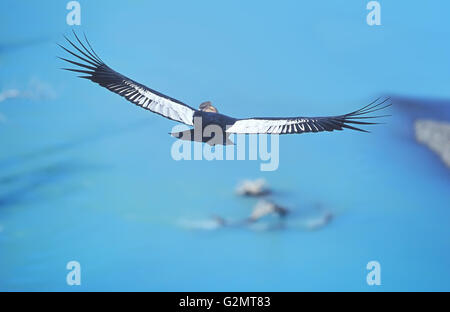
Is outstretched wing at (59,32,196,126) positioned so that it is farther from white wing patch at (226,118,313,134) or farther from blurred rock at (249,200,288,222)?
blurred rock at (249,200,288,222)

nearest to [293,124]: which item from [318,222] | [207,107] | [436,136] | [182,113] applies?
[207,107]

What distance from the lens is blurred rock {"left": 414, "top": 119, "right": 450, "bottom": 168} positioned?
4.61m

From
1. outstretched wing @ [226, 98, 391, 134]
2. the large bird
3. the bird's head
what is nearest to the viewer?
outstretched wing @ [226, 98, 391, 134]

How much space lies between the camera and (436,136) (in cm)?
461

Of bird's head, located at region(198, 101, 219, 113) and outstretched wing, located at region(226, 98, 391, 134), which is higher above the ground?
bird's head, located at region(198, 101, 219, 113)

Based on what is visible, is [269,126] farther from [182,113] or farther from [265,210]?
[265,210]

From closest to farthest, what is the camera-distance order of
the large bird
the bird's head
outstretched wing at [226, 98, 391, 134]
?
1. outstretched wing at [226, 98, 391, 134]
2. the large bird
3. the bird's head

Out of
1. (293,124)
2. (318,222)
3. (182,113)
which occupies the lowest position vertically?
(318,222)

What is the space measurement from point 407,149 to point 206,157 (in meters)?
1.41

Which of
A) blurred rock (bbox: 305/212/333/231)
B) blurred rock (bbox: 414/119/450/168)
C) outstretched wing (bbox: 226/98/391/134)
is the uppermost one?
blurred rock (bbox: 414/119/450/168)

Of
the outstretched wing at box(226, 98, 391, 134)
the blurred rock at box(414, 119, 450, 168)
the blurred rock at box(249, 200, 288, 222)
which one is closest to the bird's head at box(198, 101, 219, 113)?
the outstretched wing at box(226, 98, 391, 134)

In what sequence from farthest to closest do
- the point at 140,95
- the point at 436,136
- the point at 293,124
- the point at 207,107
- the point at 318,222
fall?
the point at 436,136 → the point at 318,222 → the point at 207,107 → the point at 140,95 → the point at 293,124

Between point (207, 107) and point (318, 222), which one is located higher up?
point (207, 107)

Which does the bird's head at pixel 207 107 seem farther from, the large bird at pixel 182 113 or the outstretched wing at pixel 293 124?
the outstretched wing at pixel 293 124
